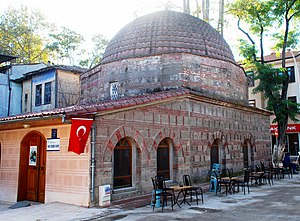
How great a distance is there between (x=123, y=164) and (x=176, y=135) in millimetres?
2887

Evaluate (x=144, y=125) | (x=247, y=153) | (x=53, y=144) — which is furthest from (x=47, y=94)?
Result: (x=247, y=153)

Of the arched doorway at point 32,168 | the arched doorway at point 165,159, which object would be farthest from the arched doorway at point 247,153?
the arched doorway at point 32,168

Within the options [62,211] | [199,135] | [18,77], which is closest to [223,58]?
[199,135]

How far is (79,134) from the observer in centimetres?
839

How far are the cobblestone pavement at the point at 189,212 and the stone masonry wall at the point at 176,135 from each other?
109cm

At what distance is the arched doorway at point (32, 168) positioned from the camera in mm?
10523

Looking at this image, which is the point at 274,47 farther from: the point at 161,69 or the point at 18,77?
the point at 18,77

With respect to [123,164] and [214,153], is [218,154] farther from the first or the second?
[123,164]

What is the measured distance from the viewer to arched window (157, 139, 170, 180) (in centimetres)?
1153

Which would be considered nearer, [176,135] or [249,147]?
[176,135]

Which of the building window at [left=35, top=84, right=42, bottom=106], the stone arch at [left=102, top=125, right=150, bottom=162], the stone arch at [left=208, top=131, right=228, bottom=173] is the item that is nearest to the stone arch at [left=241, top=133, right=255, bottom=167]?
the stone arch at [left=208, top=131, right=228, bottom=173]

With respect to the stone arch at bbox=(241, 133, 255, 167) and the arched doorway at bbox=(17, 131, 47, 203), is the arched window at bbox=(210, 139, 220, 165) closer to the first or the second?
the stone arch at bbox=(241, 133, 255, 167)

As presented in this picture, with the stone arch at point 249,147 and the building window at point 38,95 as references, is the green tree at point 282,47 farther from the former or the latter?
the building window at point 38,95

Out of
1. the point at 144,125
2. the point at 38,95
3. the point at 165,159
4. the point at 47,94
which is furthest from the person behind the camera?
the point at 38,95
